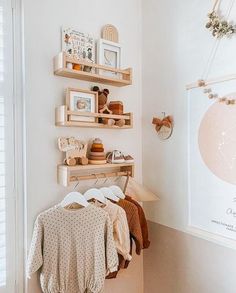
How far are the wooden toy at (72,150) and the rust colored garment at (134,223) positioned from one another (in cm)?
39

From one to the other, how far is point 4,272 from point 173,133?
1.29 metres

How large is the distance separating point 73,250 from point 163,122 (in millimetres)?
962

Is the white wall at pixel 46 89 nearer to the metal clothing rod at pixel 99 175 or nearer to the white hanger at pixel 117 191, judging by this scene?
the metal clothing rod at pixel 99 175

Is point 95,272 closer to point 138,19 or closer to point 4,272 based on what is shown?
point 4,272

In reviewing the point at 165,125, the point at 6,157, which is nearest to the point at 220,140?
the point at 165,125

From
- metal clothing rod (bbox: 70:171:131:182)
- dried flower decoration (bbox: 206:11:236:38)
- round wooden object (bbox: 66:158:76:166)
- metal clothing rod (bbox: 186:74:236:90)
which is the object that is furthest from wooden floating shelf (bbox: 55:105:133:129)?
dried flower decoration (bbox: 206:11:236:38)

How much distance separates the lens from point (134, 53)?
188cm

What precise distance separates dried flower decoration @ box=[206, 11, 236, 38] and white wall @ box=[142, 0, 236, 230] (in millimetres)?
46

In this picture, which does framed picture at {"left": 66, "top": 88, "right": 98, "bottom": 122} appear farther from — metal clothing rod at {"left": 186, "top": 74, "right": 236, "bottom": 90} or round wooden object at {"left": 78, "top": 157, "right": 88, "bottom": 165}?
metal clothing rod at {"left": 186, "top": 74, "right": 236, "bottom": 90}

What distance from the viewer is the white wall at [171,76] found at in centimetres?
148

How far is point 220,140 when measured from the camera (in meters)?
1.37

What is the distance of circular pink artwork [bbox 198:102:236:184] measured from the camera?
1310 mm

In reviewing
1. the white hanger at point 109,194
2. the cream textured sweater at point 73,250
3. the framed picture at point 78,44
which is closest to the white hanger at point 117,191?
the white hanger at point 109,194

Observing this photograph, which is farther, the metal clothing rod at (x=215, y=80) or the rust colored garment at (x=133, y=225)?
the rust colored garment at (x=133, y=225)
